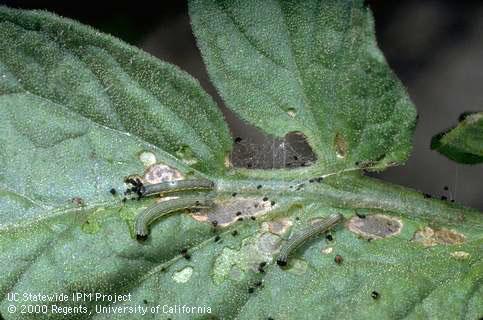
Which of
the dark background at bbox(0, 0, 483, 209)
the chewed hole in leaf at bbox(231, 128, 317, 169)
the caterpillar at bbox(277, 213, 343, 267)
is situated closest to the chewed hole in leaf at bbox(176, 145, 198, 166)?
the chewed hole in leaf at bbox(231, 128, 317, 169)

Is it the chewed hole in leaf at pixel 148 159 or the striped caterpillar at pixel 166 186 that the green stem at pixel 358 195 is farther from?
the chewed hole in leaf at pixel 148 159

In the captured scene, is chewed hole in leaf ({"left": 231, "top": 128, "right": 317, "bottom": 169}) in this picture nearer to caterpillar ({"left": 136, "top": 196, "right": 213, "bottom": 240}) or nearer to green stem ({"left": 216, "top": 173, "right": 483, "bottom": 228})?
green stem ({"left": 216, "top": 173, "right": 483, "bottom": 228})

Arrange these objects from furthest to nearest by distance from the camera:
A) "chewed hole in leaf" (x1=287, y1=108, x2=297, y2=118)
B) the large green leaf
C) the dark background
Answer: the dark background, "chewed hole in leaf" (x1=287, y1=108, x2=297, y2=118), the large green leaf

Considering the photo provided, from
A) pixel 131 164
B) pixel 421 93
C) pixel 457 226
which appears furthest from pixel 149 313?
pixel 421 93

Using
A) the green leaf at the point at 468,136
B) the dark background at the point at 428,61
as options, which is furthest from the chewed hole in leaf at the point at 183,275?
the dark background at the point at 428,61

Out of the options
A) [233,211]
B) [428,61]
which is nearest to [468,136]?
[233,211]

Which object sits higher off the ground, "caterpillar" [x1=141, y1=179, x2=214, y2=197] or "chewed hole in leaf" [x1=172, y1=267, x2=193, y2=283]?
"caterpillar" [x1=141, y1=179, x2=214, y2=197]

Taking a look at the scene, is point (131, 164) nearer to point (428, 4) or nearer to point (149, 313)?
point (149, 313)
